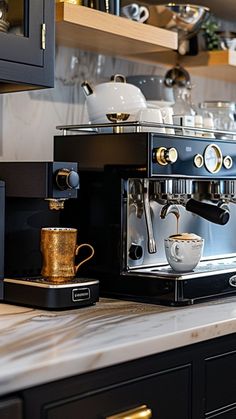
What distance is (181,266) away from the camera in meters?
1.92

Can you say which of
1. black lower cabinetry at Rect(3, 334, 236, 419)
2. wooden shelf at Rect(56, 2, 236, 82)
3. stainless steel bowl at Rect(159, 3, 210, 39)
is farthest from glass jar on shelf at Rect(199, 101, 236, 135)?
black lower cabinetry at Rect(3, 334, 236, 419)

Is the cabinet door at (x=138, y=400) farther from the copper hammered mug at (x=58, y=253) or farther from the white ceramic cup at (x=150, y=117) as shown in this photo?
the white ceramic cup at (x=150, y=117)

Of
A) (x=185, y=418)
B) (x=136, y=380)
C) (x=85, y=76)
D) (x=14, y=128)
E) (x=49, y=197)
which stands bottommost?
(x=185, y=418)

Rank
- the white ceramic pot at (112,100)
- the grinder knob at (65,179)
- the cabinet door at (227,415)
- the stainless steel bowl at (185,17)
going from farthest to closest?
the stainless steel bowl at (185,17) → the white ceramic pot at (112,100) → the grinder knob at (65,179) → the cabinet door at (227,415)

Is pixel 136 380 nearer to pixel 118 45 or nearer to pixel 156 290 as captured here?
pixel 156 290

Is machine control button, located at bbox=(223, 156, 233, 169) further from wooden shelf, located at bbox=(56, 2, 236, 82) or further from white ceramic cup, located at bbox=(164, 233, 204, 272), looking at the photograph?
wooden shelf, located at bbox=(56, 2, 236, 82)

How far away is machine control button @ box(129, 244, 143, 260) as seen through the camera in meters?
1.92

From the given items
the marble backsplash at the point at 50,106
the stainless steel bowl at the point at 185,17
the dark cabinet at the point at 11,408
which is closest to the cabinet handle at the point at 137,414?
the dark cabinet at the point at 11,408

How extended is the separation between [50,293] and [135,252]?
0.92 ft

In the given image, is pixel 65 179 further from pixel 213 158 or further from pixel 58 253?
pixel 213 158

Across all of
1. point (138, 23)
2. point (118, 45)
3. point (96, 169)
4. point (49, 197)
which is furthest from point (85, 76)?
point (49, 197)

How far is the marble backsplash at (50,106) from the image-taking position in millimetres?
2141

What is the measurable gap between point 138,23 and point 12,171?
575mm

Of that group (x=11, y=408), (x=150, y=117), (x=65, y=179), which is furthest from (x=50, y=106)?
(x=11, y=408)
